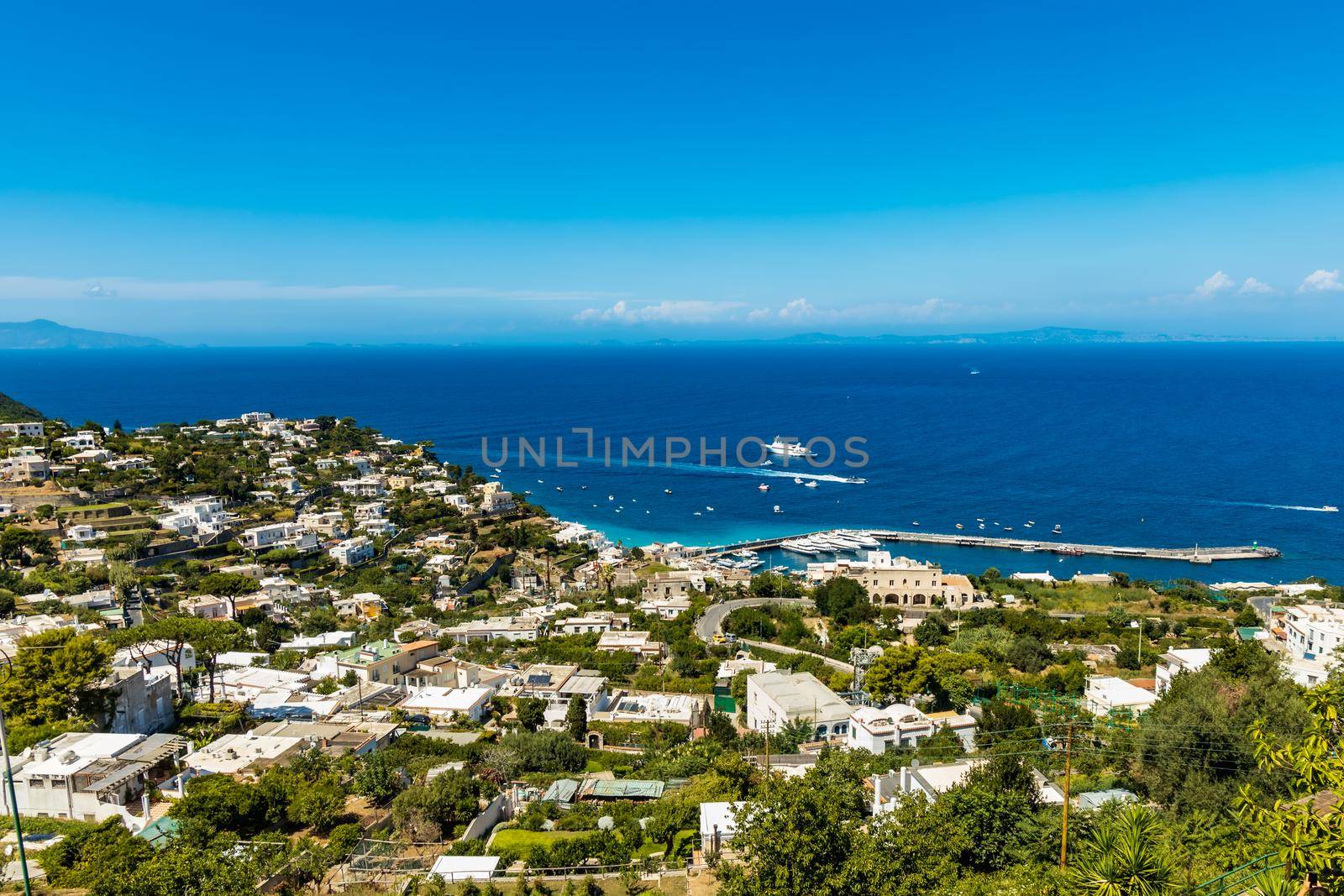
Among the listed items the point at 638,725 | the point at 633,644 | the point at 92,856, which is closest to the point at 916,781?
the point at 638,725

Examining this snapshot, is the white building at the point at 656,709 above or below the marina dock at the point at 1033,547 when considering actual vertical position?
above

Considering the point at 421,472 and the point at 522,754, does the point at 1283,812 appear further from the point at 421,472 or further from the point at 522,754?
the point at 421,472

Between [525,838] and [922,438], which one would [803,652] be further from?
[922,438]

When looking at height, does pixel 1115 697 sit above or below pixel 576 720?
above

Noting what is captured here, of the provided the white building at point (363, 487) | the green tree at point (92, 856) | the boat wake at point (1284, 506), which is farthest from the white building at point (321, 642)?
the boat wake at point (1284, 506)

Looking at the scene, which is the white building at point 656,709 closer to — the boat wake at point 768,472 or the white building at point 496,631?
the white building at point 496,631

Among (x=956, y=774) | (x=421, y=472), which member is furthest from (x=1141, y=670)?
(x=421, y=472)
